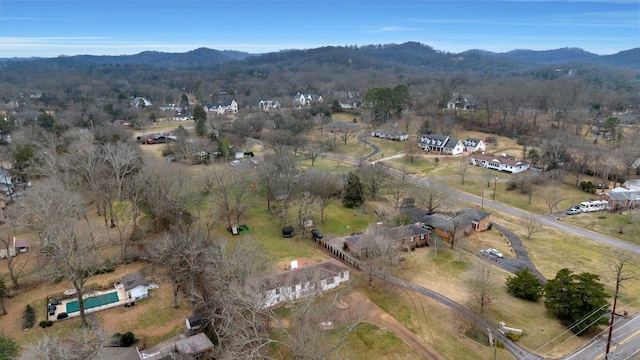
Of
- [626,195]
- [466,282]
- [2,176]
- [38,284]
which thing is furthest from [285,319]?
[2,176]

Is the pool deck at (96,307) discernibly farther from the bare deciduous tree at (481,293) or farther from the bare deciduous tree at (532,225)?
the bare deciduous tree at (532,225)

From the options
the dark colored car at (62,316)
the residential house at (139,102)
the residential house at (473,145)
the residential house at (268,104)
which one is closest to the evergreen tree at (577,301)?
the dark colored car at (62,316)

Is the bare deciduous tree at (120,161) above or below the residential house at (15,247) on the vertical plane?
above

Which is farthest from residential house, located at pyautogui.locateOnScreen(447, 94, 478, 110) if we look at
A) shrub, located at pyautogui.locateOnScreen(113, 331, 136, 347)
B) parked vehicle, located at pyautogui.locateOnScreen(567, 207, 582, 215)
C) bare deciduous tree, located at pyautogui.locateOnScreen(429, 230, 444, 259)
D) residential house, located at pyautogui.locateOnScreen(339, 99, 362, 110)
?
shrub, located at pyautogui.locateOnScreen(113, 331, 136, 347)

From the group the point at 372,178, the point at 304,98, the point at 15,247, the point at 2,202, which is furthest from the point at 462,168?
the point at 304,98

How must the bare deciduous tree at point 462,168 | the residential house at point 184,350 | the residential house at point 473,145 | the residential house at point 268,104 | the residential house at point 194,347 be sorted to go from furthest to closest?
the residential house at point 268,104 → the residential house at point 473,145 → the bare deciduous tree at point 462,168 → the residential house at point 194,347 → the residential house at point 184,350

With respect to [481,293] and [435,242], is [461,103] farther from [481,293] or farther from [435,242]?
[481,293]
